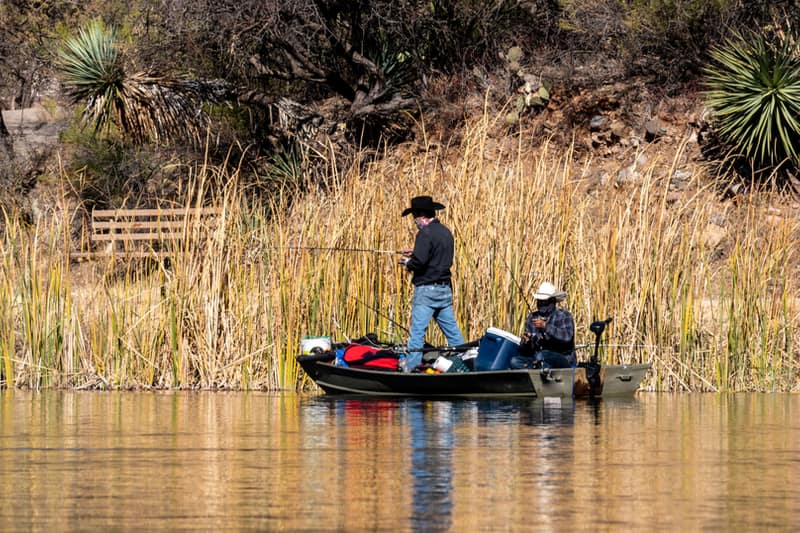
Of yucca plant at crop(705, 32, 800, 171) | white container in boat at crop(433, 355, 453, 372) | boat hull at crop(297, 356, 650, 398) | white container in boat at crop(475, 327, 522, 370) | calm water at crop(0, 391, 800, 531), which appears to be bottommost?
calm water at crop(0, 391, 800, 531)

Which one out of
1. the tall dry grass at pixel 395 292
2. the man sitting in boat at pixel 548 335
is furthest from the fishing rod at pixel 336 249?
the man sitting in boat at pixel 548 335

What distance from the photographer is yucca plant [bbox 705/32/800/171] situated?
86.7 feet

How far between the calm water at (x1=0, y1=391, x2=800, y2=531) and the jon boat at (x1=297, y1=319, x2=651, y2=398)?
29 centimetres

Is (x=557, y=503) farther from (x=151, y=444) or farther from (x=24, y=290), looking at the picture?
(x=24, y=290)

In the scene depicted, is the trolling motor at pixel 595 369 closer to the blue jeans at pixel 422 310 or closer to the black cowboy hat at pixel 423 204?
the blue jeans at pixel 422 310

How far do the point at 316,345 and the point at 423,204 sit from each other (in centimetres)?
189

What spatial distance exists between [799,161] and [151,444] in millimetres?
17124

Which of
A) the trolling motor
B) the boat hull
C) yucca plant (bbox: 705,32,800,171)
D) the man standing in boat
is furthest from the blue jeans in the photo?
yucca plant (bbox: 705,32,800,171)

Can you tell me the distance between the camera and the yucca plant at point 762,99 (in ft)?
86.7

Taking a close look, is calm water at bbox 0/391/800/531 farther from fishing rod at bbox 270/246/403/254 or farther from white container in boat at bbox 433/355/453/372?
fishing rod at bbox 270/246/403/254

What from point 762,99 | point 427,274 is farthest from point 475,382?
point 762,99

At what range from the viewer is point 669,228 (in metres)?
17.6

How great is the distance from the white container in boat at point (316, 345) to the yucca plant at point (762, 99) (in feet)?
37.8

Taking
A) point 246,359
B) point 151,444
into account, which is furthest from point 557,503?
point 246,359
